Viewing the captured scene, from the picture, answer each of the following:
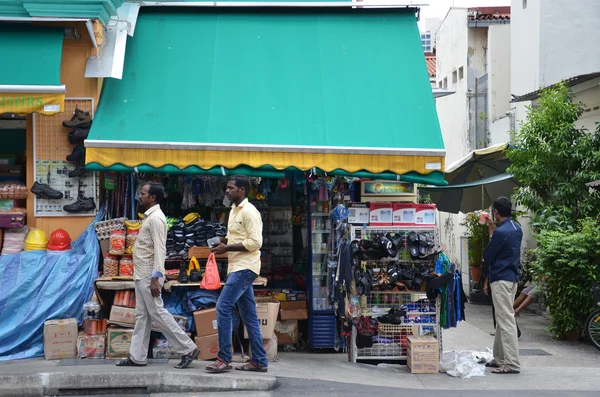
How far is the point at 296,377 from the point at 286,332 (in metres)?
1.92

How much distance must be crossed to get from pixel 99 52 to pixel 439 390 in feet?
18.4

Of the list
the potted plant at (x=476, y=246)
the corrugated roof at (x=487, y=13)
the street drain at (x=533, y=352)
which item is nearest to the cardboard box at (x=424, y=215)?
the street drain at (x=533, y=352)

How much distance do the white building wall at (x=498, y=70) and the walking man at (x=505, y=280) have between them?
12.7 meters

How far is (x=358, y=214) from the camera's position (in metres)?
9.25

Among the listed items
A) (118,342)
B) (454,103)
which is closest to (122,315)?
(118,342)

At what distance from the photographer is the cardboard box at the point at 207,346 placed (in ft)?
28.7

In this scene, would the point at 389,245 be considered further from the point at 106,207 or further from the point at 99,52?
the point at 99,52

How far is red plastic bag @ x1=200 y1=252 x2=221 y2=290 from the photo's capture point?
28.5ft

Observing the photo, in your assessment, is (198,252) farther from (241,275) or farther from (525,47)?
(525,47)

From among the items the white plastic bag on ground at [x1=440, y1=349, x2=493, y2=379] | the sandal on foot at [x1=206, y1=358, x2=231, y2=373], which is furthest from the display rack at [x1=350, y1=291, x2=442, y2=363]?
the sandal on foot at [x1=206, y1=358, x2=231, y2=373]

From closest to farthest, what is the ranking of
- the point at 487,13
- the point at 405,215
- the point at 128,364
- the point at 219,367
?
the point at 219,367 < the point at 128,364 < the point at 405,215 < the point at 487,13

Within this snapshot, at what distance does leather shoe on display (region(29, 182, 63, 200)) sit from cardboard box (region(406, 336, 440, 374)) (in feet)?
15.0

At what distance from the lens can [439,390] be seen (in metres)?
7.94

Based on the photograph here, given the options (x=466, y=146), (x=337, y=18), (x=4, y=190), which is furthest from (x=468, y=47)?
(x=4, y=190)
